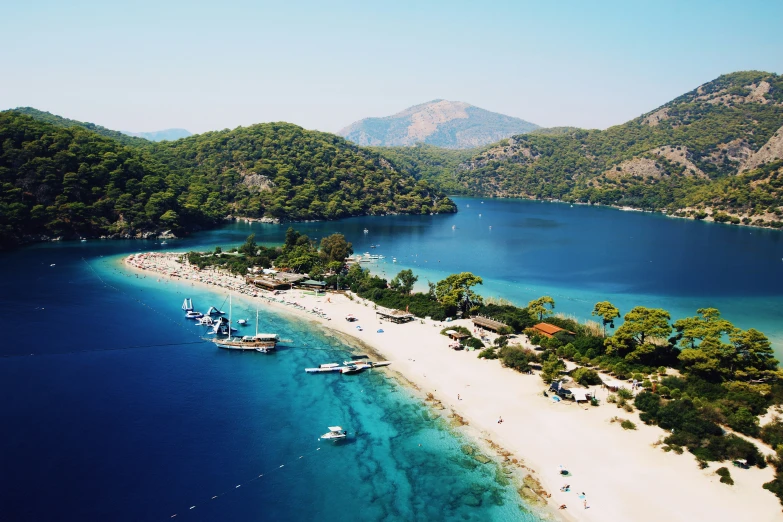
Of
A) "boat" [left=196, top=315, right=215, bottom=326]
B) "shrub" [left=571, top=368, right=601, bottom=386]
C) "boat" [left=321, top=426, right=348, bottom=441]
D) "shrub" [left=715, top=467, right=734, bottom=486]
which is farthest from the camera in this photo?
"boat" [left=196, top=315, right=215, bottom=326]

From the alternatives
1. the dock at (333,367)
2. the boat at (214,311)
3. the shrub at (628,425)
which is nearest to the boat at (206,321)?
the boat at (214,311)

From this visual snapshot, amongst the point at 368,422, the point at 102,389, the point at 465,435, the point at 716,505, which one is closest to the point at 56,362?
the point at 102,389

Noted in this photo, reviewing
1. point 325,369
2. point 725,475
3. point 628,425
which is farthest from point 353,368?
point 725,475

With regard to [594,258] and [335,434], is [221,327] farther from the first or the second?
[594,258]

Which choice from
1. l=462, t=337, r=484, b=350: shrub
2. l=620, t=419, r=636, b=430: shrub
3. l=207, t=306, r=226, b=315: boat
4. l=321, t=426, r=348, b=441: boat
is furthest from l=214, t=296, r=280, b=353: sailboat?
l=620, t=419, r=636, b=430: shrub

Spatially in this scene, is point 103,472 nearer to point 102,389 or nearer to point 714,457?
point 102,389

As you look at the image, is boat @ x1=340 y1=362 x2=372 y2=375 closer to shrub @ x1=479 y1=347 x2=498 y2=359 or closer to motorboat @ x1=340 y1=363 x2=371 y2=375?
motorboat @ x1=340 y1=363 x2=371 y2=375
